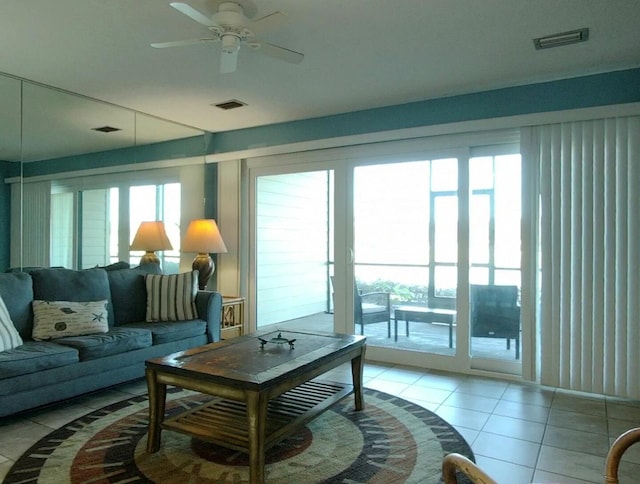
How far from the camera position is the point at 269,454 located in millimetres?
2463

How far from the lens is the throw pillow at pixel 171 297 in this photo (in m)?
4.16

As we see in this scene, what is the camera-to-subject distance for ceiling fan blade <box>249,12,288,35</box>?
2.41m

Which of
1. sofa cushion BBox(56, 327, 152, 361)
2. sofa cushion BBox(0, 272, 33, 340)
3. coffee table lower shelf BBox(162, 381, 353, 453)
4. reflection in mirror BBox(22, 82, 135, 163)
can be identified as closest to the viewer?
coffee table lower shelf BBox(162, 381, 353, 453)

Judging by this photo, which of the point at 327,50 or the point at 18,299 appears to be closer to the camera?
the point at 327,50

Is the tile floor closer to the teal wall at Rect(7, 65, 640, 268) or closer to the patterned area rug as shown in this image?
the patterned area rug

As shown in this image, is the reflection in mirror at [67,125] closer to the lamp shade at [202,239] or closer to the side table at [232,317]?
the lamp shade at [202,239]

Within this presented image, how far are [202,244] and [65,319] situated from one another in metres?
1.75

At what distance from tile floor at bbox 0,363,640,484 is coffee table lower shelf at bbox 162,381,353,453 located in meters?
0.82

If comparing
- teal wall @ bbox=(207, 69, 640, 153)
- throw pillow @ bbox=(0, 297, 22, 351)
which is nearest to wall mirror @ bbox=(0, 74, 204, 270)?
throw pillow @ bbox=(0, 297, 22, 351)

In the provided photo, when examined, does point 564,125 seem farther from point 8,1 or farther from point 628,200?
point 8,1

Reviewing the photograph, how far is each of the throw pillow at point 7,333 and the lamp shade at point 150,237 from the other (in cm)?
172

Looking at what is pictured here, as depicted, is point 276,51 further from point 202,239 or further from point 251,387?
point 202,239

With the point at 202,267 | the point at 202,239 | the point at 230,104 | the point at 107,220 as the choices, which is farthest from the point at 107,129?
the point at 202,267

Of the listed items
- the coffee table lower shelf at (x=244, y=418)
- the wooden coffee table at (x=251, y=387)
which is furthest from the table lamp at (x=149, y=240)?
the coffee table lower shelf at (x=244, y=418)
